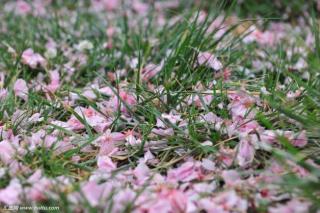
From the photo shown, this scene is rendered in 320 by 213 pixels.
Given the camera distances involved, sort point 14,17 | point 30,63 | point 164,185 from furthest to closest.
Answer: point 14,17, point 30,63, point 164,185

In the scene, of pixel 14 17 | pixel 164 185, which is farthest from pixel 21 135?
pixel 14 17

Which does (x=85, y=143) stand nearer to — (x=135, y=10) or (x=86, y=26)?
(x=86, y=26)

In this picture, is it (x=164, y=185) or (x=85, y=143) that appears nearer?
(x=164, y=185)

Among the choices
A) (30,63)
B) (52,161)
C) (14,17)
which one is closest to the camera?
(52,161)

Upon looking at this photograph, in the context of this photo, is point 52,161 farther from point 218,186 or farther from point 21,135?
point 218,186

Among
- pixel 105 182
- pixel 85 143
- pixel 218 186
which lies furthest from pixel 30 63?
pixel 218 186

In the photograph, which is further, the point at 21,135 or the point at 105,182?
the point at 21,135
